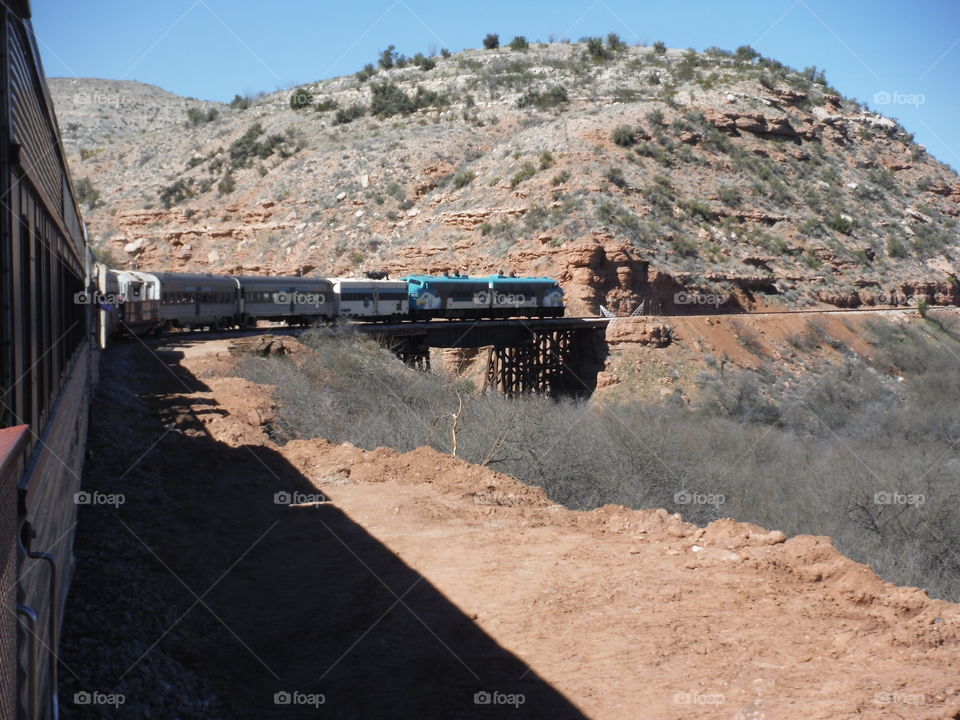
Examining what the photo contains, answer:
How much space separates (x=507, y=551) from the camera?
37.7ft

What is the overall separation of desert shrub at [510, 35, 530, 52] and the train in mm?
56107

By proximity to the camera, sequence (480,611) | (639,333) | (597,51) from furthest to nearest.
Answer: (597,51)
(639,333)
(480,611)

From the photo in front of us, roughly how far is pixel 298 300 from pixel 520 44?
6445 cm

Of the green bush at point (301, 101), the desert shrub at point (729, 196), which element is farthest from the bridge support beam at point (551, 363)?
the green bush at point (301, 101)

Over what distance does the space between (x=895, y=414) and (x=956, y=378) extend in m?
10.1

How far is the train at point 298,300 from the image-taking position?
2858cm

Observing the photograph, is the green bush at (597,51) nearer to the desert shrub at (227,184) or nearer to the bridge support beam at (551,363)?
the desert shrub at (227,184)

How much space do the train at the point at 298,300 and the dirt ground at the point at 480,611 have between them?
1461 centimetres

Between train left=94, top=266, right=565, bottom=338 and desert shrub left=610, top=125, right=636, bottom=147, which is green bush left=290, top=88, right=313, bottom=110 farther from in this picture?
train left=94, top=266, right=565, bottom=338

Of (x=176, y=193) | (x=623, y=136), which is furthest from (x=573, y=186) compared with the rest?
(x=176, y=193)

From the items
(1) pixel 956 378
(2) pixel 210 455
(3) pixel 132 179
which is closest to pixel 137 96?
(3) pixel 132 179

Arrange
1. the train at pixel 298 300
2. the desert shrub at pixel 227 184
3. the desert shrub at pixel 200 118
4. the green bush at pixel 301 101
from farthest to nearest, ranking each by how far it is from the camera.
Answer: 1. the desert shrub at pixel 200 118
2. the green bush at pixel 301 101
3. the desert shrub at pixel 227 184
4. the train at pixel 298 300

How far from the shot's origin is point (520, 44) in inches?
3620

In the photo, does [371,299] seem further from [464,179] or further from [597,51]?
[597,51]
